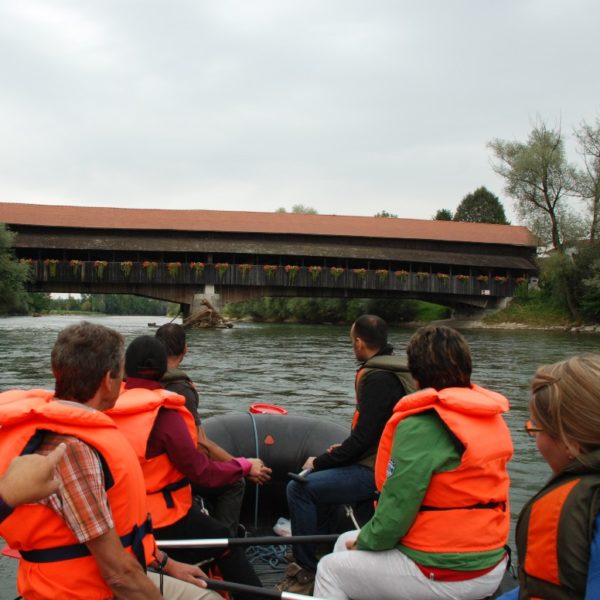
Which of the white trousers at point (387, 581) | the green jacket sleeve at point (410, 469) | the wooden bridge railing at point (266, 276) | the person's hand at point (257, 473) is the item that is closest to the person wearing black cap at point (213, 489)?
the person's hand at point (257, 473)

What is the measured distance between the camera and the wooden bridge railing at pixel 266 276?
1289 inches

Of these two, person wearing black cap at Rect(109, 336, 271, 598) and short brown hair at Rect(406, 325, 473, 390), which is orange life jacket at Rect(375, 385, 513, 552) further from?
person wearing black cap at Rect(109, 336, 271, 598)

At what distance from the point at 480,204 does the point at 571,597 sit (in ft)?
213

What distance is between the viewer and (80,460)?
6.20 feet

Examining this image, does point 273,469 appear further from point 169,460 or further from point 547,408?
point 547,408

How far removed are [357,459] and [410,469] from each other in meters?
1.19

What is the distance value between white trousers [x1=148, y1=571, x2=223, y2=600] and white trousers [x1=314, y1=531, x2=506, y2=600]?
1.58 ft

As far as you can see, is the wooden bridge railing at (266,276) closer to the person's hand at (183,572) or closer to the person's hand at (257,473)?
the person's hand at (257,473)

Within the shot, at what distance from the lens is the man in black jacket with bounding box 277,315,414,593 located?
347 cm

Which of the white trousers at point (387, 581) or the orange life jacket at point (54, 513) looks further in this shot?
the white trousers at point (387, 581)

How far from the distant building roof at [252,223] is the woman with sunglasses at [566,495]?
33798 mm

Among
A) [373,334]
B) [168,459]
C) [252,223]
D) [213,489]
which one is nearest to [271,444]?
[213,489]

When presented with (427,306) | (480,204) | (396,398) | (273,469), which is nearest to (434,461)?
(396,398)

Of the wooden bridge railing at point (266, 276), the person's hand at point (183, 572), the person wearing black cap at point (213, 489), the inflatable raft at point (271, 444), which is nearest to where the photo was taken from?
the person's hand at point (183, 572)
